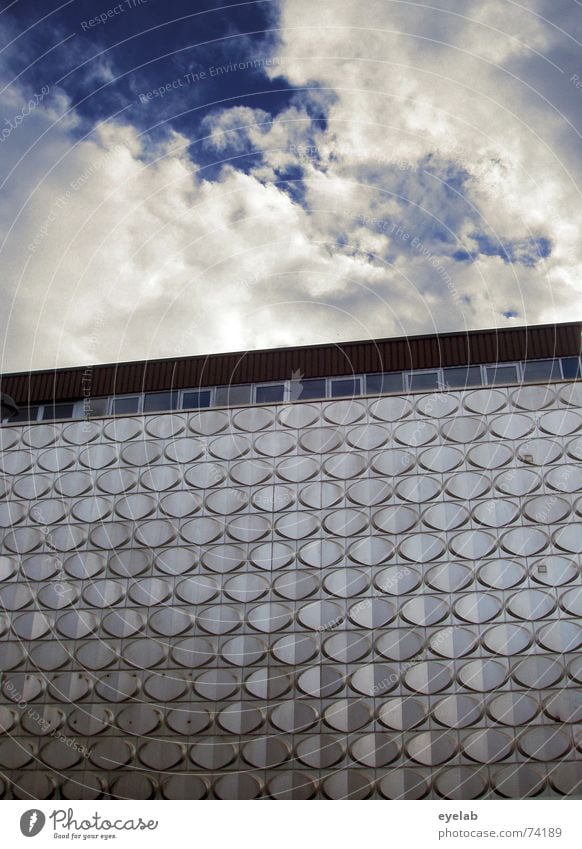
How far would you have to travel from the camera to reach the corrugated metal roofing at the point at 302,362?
26906 millimetres

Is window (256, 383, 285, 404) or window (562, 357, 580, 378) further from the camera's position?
window (256, 383, 285, 404)

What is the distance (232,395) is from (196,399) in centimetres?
118

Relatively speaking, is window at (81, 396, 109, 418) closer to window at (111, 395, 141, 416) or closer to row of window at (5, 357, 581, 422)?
row of window at (5, 357, 581, 422)

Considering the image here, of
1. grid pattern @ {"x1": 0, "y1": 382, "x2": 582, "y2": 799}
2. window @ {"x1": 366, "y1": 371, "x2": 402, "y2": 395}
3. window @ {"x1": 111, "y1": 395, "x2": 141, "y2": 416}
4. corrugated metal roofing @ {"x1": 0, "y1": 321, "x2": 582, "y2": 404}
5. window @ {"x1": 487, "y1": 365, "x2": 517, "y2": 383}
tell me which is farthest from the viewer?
window @ {"x1": 111, "y1": 395, "x2": 141, "y2": 416}

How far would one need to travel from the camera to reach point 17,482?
2739 cm

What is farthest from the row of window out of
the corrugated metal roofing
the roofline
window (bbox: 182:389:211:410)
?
the roofline

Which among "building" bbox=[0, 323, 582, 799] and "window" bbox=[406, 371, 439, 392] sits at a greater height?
"window" bbox=[406, 371, 439, 392]

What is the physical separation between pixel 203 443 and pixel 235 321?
3.80 metres

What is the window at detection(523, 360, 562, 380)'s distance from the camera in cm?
2641

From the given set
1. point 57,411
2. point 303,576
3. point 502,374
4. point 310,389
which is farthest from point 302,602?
point 57,411

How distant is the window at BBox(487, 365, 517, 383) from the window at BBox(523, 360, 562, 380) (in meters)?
0.32
